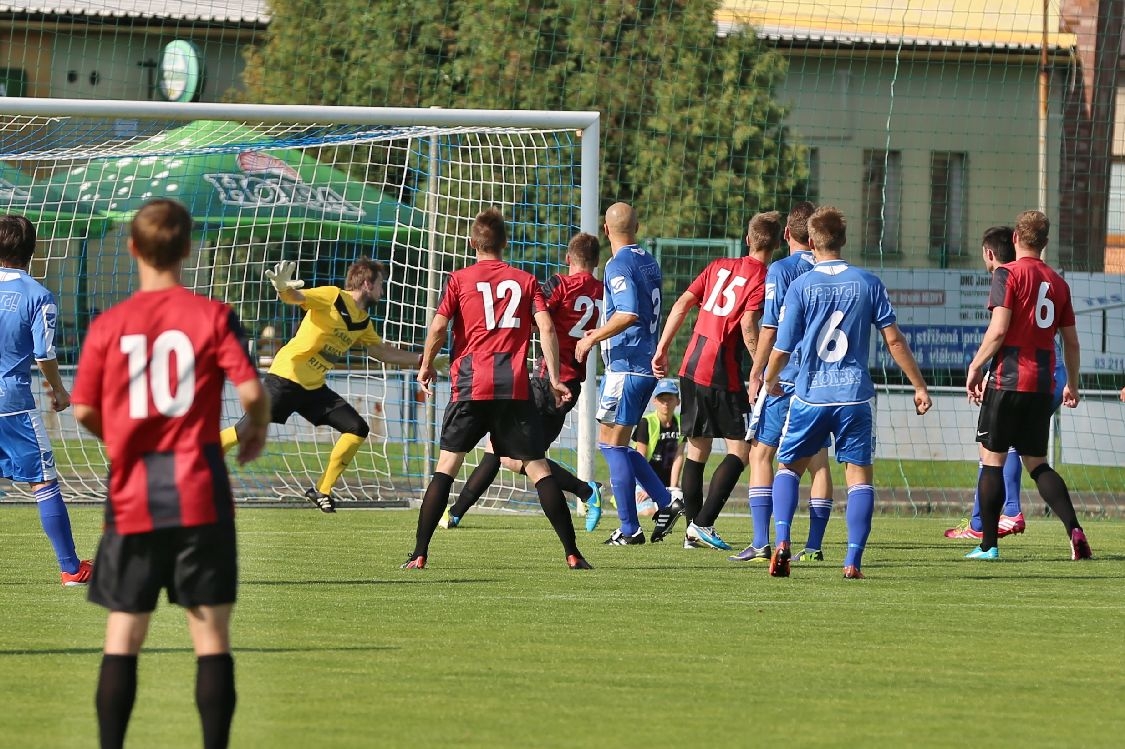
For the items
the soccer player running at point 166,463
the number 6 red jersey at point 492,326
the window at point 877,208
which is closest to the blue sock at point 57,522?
the number 6 red jersey at point 492,326

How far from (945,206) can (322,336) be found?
16.2 metres

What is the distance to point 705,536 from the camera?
1110cm

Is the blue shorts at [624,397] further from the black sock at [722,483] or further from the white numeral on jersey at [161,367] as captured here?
the white numeral on jersey at [161,367]

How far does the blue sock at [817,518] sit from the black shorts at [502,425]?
179 cm

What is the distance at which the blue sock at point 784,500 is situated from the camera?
9.44 m

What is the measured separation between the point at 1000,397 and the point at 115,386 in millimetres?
A: 7122

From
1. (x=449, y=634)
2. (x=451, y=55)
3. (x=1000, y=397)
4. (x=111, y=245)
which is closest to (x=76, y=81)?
(x=451, y=55)

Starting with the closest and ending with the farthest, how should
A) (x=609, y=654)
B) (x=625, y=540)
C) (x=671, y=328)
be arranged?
→ (x=609, y=654) < (x=671, y=328) < (x=625, y=540)

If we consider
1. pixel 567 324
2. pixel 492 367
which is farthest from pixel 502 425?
pixel 567 324

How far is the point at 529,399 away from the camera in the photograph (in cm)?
954

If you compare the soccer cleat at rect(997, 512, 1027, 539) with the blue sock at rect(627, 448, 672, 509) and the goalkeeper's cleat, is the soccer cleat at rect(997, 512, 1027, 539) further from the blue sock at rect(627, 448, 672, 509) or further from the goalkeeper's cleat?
the blue sock at rect(627, 448, 672, 509)

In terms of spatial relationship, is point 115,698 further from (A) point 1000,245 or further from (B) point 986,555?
(A) point 1000,245

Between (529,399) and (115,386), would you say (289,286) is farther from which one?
(115,386)

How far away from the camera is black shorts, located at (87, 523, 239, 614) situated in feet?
14.9
